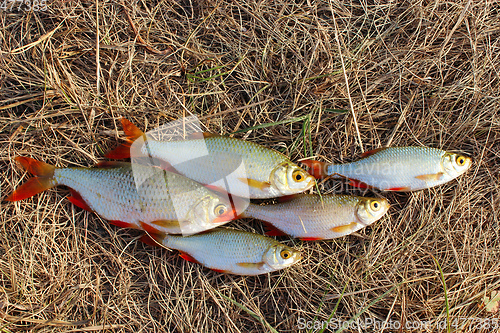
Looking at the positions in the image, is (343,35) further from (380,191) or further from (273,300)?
(273,300)

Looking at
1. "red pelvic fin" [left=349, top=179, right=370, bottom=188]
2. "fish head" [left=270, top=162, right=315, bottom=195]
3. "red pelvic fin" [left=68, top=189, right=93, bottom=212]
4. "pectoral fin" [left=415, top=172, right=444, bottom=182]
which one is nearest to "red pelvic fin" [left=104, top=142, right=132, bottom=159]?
"red pelvic fin" [left=68, top=189, right=93, bottom=212]

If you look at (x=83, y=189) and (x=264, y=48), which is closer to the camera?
(x=83, y=189)

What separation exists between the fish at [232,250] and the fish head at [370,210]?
0.73 metres

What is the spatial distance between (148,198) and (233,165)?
0.89 metres

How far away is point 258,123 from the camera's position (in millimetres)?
3195

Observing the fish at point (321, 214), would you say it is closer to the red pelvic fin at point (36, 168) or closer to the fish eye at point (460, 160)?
the fish eye at point (460, 160)

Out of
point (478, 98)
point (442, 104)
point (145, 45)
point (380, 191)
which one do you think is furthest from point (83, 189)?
point (478, 98)

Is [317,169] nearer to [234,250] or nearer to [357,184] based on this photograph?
[357,184]

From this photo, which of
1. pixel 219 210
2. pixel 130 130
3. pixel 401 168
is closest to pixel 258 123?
pixel 219 210

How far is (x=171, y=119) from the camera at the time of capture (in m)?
3.16

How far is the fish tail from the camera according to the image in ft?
9.61

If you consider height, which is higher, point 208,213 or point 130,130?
point 130,130

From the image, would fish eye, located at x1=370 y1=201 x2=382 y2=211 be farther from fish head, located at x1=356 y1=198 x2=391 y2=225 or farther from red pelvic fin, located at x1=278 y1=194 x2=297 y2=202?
red pelvic fin, located at x1=278 y1=194 x2=297 y2=202

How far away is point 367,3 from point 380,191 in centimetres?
214
